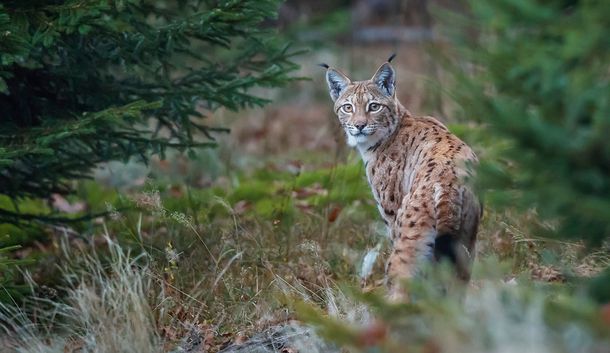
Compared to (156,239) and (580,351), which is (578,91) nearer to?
(580,351)

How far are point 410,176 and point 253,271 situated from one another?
123 centimetres

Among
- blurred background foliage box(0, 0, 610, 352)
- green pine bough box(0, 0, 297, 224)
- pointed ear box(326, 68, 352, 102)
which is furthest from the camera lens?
pointed ear box(326, 68, 352, 102)

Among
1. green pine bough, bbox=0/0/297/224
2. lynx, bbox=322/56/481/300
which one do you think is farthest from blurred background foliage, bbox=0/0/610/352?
lynx, bbox=322/56/481/300

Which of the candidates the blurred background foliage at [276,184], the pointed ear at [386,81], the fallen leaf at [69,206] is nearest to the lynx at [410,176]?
the pointed ear at [386,81]

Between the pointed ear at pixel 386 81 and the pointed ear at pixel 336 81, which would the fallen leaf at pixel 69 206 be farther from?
the pointed ear at pixel 386 81

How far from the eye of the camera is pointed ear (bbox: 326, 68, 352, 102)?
675 centimetres

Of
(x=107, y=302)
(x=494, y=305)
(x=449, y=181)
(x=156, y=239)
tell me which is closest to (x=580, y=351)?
(x=494, y=305)

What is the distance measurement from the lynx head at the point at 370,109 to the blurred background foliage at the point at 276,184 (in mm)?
454

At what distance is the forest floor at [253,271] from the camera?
392cm

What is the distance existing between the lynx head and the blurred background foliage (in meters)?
Result: 0.45

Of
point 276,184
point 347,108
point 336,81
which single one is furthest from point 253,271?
point 276,184

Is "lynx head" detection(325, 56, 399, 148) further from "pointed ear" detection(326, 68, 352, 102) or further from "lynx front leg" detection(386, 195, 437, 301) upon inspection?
"lynx front leg" detection(386, 195, 437, 301)

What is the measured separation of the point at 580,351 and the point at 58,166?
165 inches

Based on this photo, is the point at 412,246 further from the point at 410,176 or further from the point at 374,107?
the point at 374,107
